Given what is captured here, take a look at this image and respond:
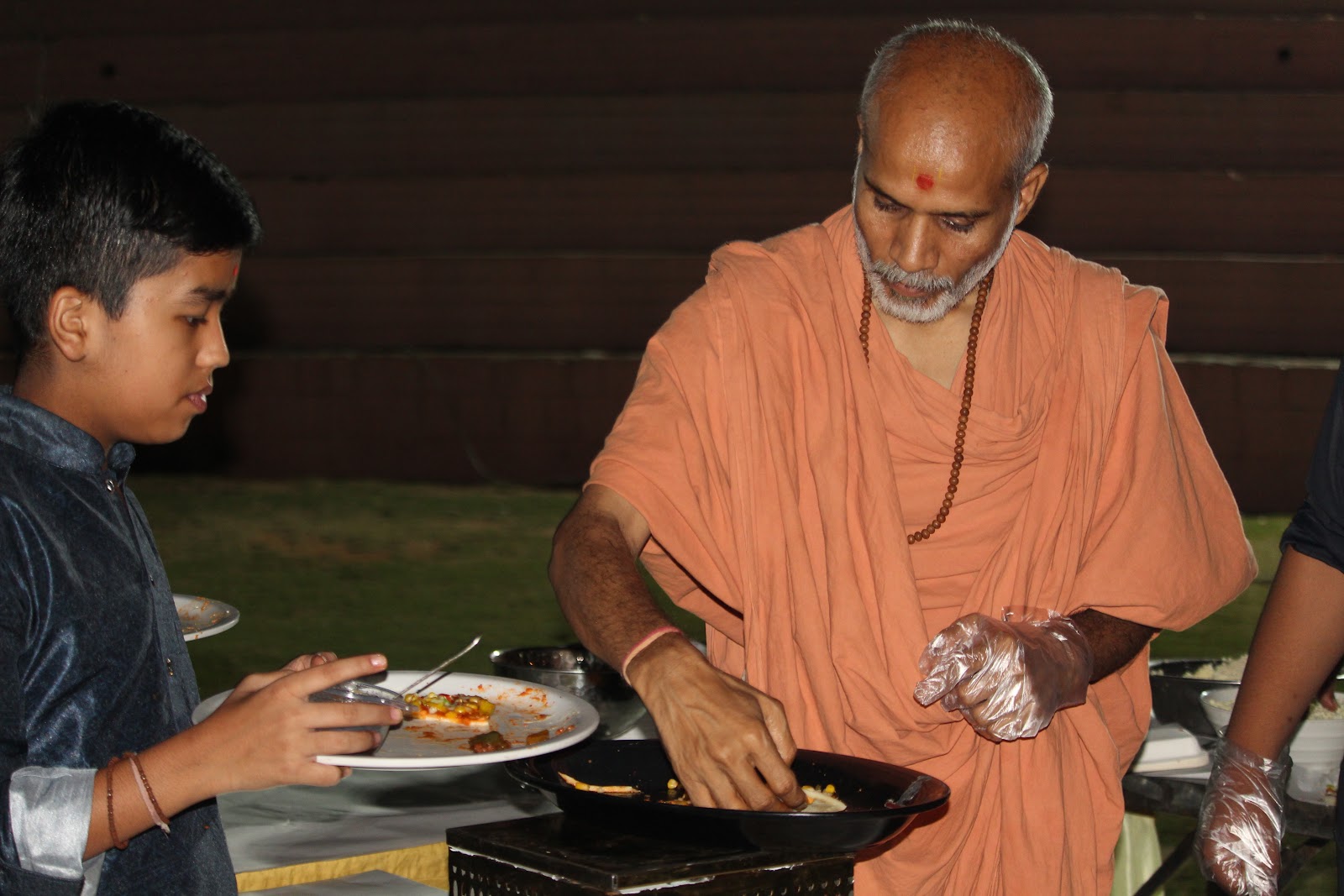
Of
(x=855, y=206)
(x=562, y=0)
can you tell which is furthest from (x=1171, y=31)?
(x=855, y=206)

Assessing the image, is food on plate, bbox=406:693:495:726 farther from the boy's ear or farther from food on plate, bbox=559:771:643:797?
the boy's ear

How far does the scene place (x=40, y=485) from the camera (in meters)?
1.39

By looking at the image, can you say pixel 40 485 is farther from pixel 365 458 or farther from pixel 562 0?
pixel 562 0

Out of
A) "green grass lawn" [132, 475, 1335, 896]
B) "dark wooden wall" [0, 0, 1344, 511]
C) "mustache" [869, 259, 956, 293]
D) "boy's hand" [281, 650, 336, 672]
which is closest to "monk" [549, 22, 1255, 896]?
"mustache" [869, 259, 956, 293]

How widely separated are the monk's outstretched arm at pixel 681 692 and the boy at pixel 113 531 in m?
0.35

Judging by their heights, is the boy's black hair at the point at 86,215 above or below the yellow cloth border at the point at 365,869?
above

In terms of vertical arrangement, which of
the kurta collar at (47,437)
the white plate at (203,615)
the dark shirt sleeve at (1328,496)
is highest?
the kurta collar at (47,437)

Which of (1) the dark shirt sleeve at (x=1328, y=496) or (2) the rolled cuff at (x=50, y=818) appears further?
(1) the dark shirt sleeve at (x=1328, y=496)

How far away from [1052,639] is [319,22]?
29.3ft

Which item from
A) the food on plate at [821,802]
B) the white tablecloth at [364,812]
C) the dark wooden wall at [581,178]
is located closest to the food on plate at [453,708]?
the white tablecloth at [364,812]

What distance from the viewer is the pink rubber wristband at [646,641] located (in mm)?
1680

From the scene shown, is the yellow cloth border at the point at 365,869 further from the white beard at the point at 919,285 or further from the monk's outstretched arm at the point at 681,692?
the white beard at the point at 919,285

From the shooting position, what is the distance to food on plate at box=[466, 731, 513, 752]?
5.19ft

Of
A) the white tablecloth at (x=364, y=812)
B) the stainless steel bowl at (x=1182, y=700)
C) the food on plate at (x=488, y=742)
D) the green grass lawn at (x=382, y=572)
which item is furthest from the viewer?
the green grass lawn at (x=382, y=572)
